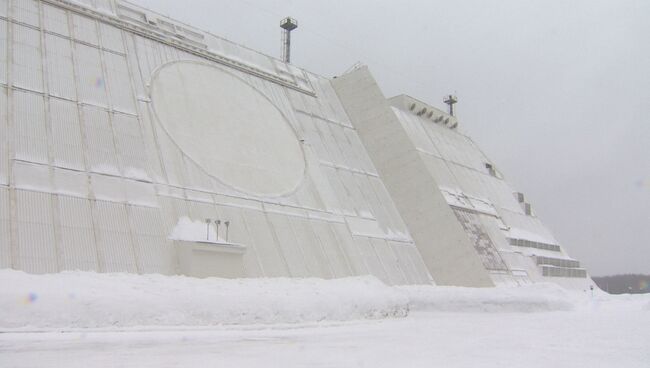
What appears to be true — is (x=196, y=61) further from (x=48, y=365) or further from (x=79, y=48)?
(x=48, y=365)

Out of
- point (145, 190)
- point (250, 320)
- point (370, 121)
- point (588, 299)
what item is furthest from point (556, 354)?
point (370, 121)

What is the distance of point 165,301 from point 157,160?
10185 mm

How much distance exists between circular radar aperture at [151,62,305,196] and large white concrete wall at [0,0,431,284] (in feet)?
0.27

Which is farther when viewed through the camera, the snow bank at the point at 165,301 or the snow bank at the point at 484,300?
the snow bank at the point at 484,300

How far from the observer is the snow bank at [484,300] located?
2908 cm

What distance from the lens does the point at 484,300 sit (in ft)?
98.2

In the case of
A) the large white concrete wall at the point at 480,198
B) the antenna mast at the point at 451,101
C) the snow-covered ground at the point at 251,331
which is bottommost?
the snow-covered ground at the point at 251,331

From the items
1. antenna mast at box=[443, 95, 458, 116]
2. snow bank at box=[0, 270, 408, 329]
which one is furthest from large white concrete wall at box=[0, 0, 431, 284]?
antenna mast at box=[443, 95, 458, 116]

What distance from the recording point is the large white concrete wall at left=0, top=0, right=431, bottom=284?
1978cm

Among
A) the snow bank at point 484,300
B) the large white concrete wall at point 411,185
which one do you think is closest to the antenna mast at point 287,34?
the large white concrete wall at point 411,185

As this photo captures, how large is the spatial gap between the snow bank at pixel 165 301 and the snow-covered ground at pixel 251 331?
28mm

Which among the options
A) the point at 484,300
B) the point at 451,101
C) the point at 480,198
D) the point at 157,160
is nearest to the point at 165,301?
the point at 157,160

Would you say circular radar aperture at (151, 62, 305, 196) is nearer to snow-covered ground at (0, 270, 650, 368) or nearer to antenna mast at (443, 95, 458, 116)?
snow-covered ground at (0, 270, 650, 368)

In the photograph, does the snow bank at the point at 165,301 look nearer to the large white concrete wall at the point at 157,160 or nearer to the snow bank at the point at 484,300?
the large white concrete wall at the point at 157,160
